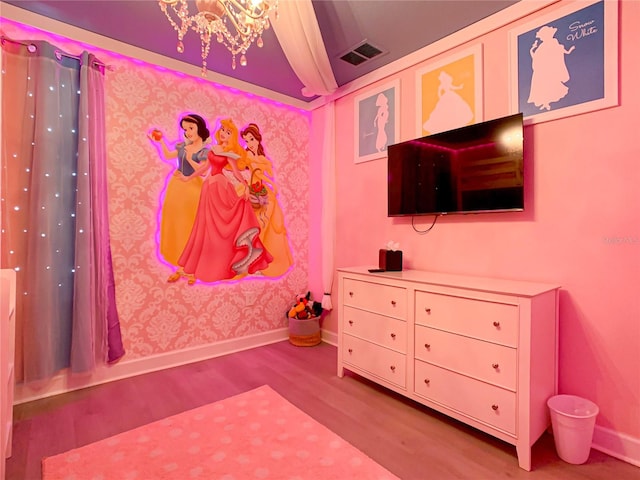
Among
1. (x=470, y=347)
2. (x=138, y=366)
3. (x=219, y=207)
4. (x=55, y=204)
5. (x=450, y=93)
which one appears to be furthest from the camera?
(x=219, y=207)

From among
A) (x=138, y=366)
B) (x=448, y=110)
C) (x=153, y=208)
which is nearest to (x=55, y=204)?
(x=153, y=208)

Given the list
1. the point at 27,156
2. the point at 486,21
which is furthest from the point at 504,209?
the point at 27,156

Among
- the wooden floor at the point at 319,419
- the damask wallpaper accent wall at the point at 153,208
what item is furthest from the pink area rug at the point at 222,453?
the damask wallpaper accent wall at the point at 153,208

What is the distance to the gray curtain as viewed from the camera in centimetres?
214

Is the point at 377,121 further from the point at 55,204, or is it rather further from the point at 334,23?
the point at 55,204

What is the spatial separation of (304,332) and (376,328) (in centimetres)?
116

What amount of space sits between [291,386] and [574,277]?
1.97m

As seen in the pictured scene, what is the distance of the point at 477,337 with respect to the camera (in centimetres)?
177

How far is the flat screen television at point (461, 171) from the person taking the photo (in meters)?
2.00

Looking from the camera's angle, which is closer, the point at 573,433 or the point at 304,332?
the point at 573,433

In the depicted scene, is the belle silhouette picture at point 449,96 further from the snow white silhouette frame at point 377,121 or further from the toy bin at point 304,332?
the toy bin at point 304,332

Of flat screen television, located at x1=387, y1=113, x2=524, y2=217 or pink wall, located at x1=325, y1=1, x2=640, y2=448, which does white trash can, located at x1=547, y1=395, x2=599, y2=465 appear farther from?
flat screen television, located at x1=387, y1=113, x2=524, y2=217

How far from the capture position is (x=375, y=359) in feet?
7.61

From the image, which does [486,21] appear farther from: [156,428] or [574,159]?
[156,428]
